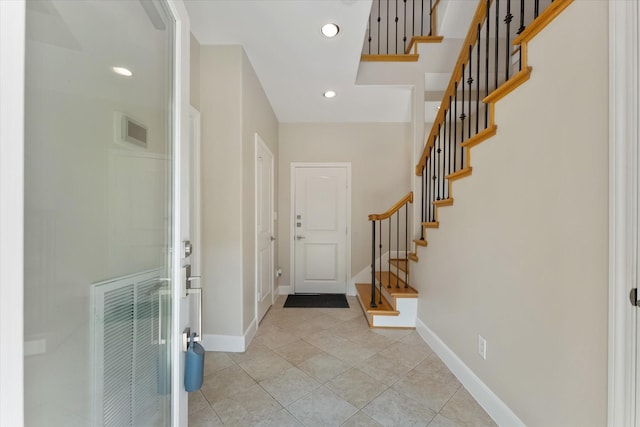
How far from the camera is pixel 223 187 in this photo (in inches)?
84.5

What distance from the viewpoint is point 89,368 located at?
2.35ft

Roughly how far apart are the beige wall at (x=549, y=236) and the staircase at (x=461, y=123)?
3.5 inches

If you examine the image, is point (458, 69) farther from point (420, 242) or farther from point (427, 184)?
point (420, 242)

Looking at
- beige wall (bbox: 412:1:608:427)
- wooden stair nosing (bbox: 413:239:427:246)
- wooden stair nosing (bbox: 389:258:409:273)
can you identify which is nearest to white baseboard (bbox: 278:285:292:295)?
wooden stair nosing (bbox: 389:258:409:273)

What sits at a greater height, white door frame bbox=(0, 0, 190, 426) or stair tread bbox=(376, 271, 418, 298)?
white door frame bbox=(0, 0, 190, 426)

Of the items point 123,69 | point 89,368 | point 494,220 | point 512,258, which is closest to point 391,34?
point 494,220

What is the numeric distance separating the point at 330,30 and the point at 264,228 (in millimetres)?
2012

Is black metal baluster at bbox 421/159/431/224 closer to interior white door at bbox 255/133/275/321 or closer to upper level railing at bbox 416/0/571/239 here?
upper level railing at bbox 416/0/571/239

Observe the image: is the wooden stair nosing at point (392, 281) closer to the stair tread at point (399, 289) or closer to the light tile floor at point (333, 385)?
the stair tread at point (399, 289)

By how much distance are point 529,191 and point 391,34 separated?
332 centimetres

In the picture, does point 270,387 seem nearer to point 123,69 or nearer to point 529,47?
point 123,69

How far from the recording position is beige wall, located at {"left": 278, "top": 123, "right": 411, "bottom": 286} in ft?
12.3
